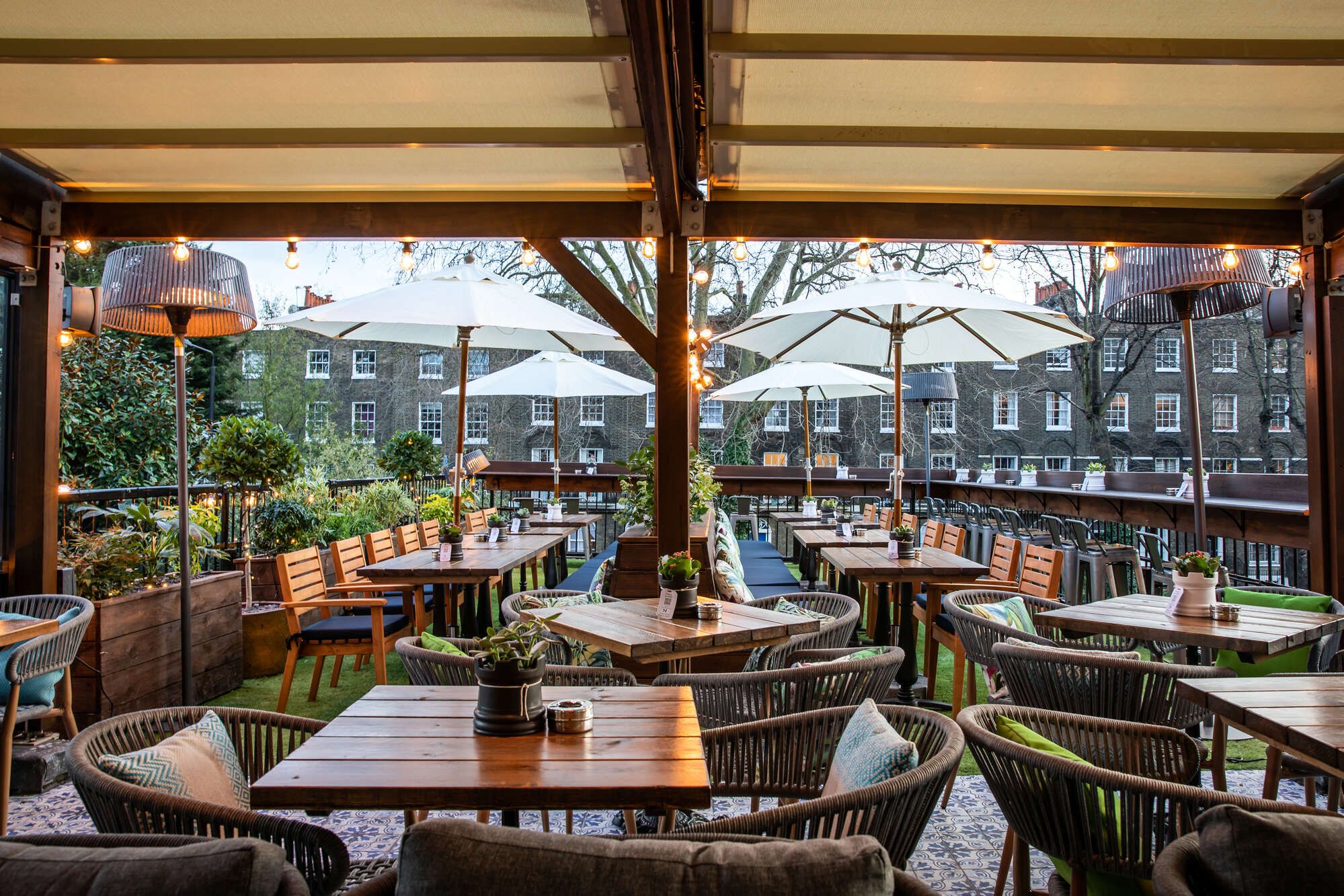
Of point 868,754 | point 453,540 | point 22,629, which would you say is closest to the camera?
point 868,754

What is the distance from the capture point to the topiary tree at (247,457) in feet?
22.2

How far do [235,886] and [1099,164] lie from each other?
14.9 feet

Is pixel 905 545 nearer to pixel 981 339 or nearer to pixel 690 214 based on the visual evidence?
pixel 981 339

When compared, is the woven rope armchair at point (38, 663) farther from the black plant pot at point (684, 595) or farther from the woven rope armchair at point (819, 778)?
the woven rope armchair at point (819, 778)

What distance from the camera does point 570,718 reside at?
2189 mm

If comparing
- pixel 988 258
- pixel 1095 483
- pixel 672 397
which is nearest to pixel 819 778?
pixel 672 397

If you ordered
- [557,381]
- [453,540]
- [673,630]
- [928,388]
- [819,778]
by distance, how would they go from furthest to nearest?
[928,388]
[557,381]
[453,540]
[673,630]
[819,778]

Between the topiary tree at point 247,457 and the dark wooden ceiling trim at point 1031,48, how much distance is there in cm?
521

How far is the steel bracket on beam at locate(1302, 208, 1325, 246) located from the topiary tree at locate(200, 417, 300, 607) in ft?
22.8

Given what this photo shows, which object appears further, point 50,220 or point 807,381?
point 807,381

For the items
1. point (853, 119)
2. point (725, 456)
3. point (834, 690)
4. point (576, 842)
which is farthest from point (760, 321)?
point (725, 456)

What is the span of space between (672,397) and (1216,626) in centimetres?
261

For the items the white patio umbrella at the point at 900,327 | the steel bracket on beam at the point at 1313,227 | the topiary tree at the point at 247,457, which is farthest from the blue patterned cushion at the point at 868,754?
the topiary tree at the point at 247,457

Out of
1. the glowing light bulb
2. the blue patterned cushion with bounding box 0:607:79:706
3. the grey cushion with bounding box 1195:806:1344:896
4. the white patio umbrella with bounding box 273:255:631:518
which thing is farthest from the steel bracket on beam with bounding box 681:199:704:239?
the grey cushion with bounding box 1195:806:1344:896
